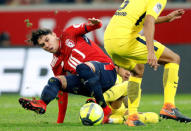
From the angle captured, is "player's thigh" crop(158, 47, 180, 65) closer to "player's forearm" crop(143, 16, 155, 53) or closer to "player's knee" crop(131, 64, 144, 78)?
"player's knee" crop(131, 64, 144, 78)

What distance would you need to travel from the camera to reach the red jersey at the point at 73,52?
22.4 ft

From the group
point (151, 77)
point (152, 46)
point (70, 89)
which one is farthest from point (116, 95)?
point (151, 77)

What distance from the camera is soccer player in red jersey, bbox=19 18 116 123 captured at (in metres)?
6.44

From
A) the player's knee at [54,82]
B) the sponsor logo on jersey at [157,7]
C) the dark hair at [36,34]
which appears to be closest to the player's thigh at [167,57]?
the sponsor logo on jersey at [157,7]

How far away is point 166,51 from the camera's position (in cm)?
652

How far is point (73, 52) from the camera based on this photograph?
6.83m

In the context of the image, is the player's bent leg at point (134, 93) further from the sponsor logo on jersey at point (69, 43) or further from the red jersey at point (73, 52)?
the sponsor logo on jersey at point (69, 43)

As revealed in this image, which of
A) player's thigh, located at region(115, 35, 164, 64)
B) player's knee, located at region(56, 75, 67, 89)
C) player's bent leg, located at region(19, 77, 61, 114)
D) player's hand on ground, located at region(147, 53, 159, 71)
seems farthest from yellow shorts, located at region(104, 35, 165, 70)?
player's bent leg, located at region(19, 77, 61, 114)

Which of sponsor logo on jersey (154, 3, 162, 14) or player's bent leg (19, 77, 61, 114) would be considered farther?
sponsor logo on jersey (154, 3, 162, 14)

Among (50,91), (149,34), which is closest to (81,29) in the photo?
(50,91)

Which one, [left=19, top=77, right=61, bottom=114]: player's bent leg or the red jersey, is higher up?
the red jersey

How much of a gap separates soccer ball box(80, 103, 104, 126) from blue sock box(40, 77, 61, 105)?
38 centimetres

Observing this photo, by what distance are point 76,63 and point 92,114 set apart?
0.86m

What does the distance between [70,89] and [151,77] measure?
280 inches
